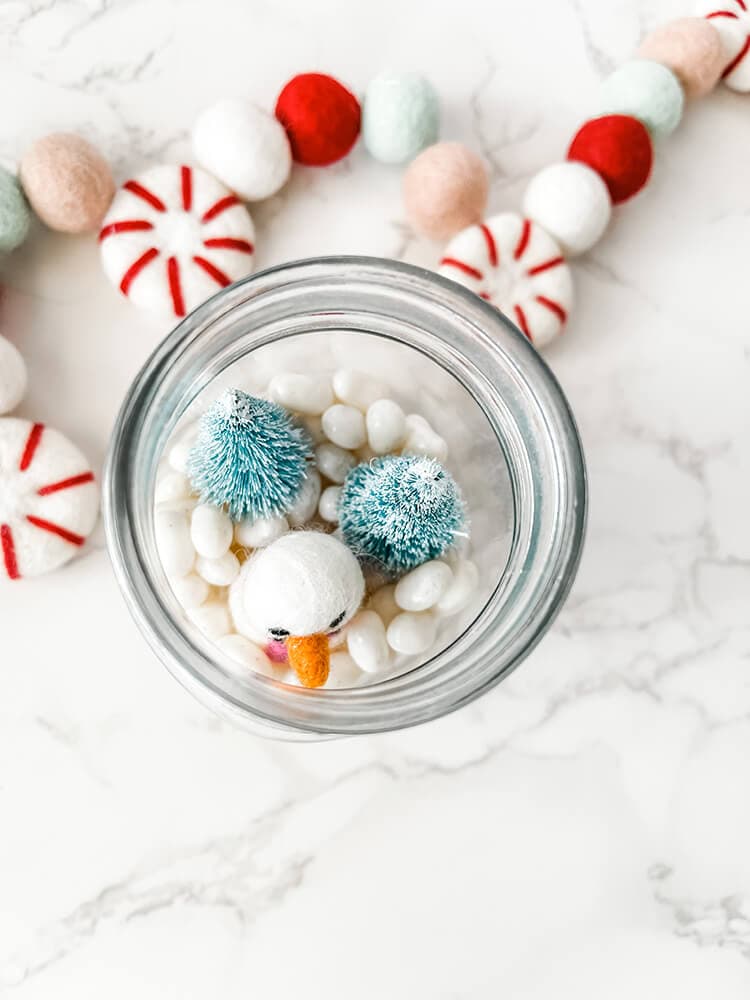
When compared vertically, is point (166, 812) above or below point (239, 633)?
below

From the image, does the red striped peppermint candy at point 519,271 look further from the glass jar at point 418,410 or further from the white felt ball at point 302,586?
the white felt ball at point 302,586

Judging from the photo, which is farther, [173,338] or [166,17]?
[166,17]

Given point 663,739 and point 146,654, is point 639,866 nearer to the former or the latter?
point 663,739

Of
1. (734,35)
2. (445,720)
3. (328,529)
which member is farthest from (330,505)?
(734,35)

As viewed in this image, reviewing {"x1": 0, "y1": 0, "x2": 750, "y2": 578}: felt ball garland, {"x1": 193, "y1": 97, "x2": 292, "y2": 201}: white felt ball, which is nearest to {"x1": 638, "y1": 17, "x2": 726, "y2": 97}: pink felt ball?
{"x1": 0, "y1": 0, "x2": 750, "y2": 578}: felt ball garland

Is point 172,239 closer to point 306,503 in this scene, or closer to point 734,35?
point 306,503

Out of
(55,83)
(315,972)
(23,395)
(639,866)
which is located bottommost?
(315,972)

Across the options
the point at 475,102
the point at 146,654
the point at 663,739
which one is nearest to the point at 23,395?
the point at 146,654
